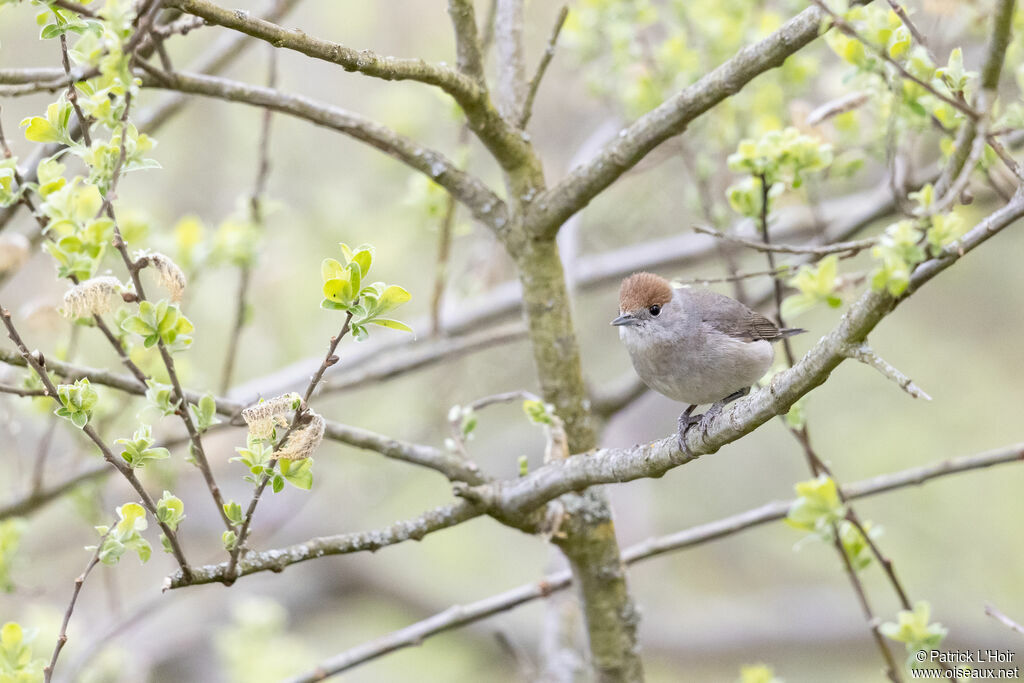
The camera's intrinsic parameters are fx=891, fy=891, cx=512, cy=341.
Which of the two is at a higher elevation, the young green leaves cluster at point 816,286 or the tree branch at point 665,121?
the tree branch at point 665,121

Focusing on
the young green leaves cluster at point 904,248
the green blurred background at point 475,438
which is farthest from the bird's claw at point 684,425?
the green blurred background at point 475,438

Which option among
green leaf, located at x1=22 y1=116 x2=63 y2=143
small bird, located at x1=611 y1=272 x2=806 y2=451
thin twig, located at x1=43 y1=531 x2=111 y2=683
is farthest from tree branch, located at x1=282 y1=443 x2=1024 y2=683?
green leaf, located at x1=22 y1=116 x2=63 y2=143

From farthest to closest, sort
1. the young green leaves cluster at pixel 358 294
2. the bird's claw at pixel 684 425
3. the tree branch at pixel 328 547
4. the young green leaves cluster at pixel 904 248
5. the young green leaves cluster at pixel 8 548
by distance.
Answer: the young green leaves cluster at pixel 8 548
the bird's claw at pixel 684 425
the tree branch at pixel 328 547
the young green leaves cluster at pixel 358 294
the young green leaves cluster at pixel 904 248

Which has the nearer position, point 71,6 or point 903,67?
point 71,6

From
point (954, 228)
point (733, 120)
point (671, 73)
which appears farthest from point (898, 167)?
point (954, 228)

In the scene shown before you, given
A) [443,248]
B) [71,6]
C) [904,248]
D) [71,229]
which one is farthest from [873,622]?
[71,6]

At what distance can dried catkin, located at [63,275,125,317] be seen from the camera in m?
1.77

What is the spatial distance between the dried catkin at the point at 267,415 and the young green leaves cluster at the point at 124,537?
0.29 m

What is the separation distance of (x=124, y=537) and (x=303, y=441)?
1.59ft

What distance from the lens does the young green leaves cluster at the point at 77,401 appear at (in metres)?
1.84

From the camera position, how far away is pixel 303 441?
6.20 ft

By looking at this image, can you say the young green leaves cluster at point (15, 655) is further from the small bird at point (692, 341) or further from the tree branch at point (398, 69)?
the small bird at point (692, 341)

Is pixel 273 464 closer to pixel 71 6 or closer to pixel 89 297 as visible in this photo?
pixel 89 297

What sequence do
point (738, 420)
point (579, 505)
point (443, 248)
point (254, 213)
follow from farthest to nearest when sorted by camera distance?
point (254, 213) → point (443, 248) → point (579, 505) → point (738, 420)
